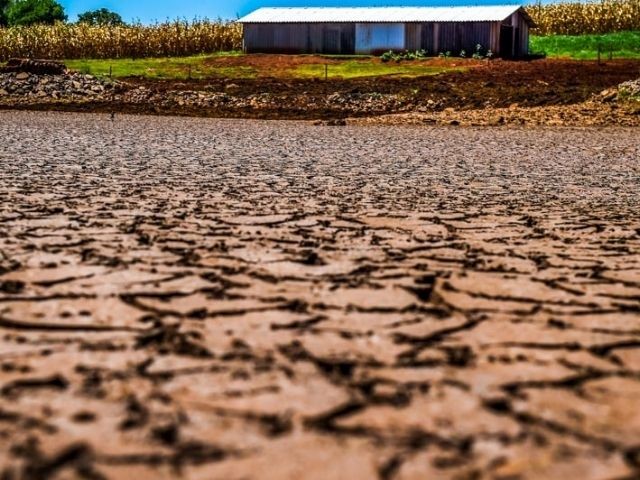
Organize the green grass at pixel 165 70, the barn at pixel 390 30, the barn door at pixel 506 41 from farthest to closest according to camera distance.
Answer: the barn door at pixel 506 41 → the barn at pixel 390 30 → the green grass at pixel 165 70

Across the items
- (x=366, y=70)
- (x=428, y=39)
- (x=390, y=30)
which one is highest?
(x=390, y=30)

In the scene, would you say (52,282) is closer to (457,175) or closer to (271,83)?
(457,175)

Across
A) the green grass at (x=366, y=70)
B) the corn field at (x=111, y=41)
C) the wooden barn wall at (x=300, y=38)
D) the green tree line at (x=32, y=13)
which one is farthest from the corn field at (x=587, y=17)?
the green tree line at (x=32, y=13)

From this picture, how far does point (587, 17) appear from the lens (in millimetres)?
52469

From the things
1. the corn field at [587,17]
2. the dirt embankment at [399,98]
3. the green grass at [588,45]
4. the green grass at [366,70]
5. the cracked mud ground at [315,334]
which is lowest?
the cracked mud ground at [315,334]

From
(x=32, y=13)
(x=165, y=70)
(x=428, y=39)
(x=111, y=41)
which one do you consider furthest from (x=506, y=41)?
(x=32, y=13)

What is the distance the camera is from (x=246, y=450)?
7.27 feet

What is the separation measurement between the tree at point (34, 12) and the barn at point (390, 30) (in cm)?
4177

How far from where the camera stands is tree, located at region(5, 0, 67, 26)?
84562mm

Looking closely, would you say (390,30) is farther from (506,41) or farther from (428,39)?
(506,41)

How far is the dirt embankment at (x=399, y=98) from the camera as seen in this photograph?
21906 mm

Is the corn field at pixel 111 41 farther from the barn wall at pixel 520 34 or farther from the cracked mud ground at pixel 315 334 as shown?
the cracked mud ground at pixel 315 334

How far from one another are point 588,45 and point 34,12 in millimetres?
55906

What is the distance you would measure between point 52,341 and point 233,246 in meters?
1.94
